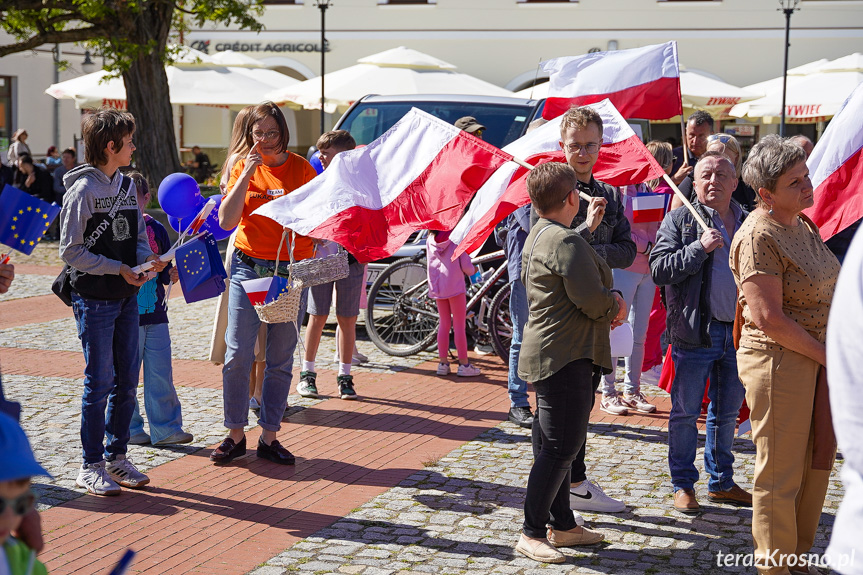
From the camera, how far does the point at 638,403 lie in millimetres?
7426

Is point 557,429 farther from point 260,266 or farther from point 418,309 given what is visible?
point 418,309

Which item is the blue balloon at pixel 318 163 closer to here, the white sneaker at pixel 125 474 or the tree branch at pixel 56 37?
the white sneaker at pixel 125 474

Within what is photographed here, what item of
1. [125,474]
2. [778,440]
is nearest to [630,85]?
[778,440]

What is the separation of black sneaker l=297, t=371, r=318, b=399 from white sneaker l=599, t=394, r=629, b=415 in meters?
2.19

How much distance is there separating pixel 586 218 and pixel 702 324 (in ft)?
2.60

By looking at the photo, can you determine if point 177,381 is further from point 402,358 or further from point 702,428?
point 702,428

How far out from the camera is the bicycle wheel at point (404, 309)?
9.21 m

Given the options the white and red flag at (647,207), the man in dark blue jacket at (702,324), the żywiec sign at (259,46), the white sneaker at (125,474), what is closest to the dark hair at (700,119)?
the white and red flag at (647,207)

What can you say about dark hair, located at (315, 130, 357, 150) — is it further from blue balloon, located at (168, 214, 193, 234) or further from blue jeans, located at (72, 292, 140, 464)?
blue jeans, located at (72, 292, 140, 464)

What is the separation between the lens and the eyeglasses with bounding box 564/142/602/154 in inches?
203

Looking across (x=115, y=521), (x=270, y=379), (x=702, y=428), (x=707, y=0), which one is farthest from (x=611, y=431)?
(x=707, y=0)

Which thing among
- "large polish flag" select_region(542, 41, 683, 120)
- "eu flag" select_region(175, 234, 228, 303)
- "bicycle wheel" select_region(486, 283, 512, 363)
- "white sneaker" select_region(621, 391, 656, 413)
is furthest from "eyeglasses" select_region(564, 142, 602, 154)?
"bicycle wheel" select_region(486, 283, 512, 363)

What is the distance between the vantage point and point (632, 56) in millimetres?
7301

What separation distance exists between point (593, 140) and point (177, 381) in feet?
14.6
